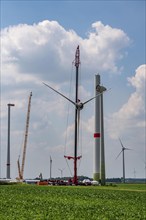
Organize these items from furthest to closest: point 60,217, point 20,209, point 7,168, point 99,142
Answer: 1. point 7,168
2. point 99,142
3. point 20,209
4. point 60,217

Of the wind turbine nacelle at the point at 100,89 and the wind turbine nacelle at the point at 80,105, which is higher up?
the wind turbine nacelle at the point at 100,89

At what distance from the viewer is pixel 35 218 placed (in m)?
32.2

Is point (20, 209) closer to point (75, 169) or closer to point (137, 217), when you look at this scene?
point (137, 217)

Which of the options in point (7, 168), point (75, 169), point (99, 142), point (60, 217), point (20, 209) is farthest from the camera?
point (7, 168)

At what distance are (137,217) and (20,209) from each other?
9788 millimetres

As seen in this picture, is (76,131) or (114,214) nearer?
(114,214)

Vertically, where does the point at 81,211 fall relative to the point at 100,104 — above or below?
below

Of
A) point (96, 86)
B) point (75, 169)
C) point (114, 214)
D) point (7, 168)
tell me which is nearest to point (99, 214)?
point (114, 214)

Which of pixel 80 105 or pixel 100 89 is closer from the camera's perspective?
pixel 80 105

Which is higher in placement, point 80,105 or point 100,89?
point 100,89

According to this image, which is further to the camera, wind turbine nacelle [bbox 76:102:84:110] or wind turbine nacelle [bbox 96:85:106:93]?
wind turbine nacelle [bbox 96:85:106:93]

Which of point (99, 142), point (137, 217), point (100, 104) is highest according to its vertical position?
point (100, 104)

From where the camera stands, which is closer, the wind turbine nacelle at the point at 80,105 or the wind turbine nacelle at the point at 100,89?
the wind turbine nacelle at the point at 80,105

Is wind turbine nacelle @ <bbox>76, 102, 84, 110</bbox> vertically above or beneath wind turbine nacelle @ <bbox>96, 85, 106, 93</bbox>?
beneath
